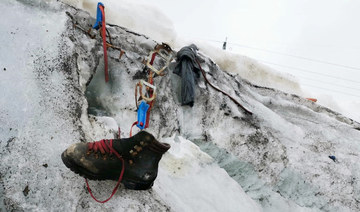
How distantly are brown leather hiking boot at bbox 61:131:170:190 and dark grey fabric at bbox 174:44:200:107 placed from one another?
185cm

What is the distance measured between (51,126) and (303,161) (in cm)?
315

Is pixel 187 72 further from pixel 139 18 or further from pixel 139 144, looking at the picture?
pixel 139 18

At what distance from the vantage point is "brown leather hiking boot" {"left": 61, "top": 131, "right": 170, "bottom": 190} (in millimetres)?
1744

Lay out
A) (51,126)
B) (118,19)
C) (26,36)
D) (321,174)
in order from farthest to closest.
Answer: (118,19), (321,174), (26,36), (51,126)

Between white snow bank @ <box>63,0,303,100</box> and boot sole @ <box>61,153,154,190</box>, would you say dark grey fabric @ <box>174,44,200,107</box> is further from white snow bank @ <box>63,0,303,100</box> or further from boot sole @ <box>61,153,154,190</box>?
white snow bank @ <box>63,0,303,100</box>

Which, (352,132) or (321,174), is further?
(352,132)

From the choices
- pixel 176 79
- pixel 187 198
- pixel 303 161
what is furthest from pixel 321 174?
pixel 176 79

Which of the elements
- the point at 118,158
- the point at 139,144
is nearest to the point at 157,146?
the point at 139,144

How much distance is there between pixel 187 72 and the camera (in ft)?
12.5

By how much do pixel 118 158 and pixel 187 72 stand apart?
2.25 m

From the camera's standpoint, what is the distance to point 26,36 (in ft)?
8.63

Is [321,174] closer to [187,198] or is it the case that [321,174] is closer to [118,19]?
[187,198]

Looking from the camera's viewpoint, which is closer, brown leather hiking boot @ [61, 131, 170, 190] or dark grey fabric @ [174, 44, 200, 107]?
brown leather hiking boot @ [61, 131, 170, 190]

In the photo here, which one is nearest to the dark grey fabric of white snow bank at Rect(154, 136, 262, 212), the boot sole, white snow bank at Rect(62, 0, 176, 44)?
white snow bank at Rect(154, 136, 262, 212)
